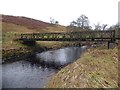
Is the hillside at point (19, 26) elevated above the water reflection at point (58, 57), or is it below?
above

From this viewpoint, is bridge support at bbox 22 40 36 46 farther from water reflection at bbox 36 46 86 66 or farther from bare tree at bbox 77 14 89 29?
bare tree at bbox 77 14 89 29

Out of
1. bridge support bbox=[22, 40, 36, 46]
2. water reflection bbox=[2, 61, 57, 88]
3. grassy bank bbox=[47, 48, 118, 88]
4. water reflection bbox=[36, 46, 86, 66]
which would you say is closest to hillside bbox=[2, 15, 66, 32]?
bridge support bbox=[22, 40, 36, 46]

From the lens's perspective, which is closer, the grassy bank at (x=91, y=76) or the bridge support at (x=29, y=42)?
the grassy bank at (x=91, y=76)

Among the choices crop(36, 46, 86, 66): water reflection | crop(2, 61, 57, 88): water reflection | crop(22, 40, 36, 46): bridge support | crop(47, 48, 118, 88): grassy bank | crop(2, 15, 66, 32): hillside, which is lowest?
crop(2, 61, 57, 88): water reflection

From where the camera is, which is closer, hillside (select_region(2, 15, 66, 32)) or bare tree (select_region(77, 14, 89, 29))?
hillside (select_region(2, 15, 66, 32))

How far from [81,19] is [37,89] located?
355 ft

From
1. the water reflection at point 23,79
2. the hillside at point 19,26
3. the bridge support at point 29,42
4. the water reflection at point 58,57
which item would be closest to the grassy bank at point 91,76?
the water reflection at point 23,79

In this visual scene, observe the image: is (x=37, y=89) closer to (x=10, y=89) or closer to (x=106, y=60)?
(x=10, y=89)

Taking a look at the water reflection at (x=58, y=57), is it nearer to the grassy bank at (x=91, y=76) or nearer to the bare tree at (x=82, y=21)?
the grassy bank at (x=91, y=76)

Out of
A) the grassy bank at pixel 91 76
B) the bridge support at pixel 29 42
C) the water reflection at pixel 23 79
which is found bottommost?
the water reflection at pixel 23 79

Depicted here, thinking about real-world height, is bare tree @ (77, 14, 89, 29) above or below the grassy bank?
above

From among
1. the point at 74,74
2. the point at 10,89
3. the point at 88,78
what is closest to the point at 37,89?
the point at 10,89

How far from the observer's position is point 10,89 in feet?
66.7

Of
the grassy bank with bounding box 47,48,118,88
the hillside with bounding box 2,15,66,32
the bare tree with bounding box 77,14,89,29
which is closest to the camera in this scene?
the grassy bank with bounding box 47,48,118,88
